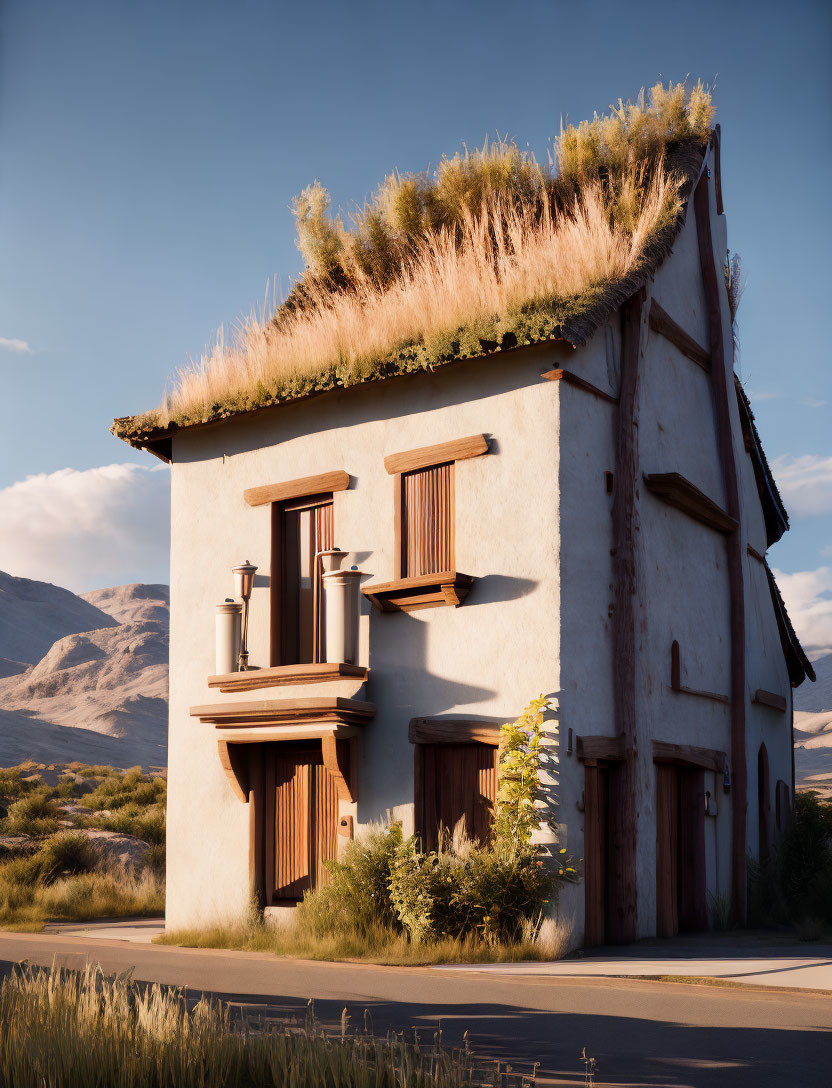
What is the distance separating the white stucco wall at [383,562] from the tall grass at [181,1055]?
5.89 meters

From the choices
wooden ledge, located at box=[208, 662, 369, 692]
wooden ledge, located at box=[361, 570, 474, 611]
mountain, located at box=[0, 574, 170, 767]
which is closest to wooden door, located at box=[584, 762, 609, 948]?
wooden ledge, located at box=[361, 570, 474, 611]

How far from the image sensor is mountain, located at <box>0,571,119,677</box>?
121188 mm

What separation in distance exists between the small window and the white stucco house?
28mm

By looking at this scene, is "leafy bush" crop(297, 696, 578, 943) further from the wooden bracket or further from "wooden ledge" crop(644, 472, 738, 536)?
"wooden ledge" crop(644, 472, 738, 536)

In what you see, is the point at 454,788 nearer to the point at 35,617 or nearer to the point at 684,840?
the point at 684,840

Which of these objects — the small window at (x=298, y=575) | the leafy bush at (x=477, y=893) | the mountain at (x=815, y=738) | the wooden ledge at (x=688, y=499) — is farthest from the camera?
the mountain at (x=815, y=738)

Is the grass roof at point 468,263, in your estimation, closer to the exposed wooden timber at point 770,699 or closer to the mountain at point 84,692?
the exposed wooden timber at point 770,699

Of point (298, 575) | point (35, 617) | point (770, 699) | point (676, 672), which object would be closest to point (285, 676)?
point (298, 575)

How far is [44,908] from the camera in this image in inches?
607

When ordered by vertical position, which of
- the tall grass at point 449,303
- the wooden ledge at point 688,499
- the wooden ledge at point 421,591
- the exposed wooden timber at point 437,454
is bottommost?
the wooden ledge at point 421,591

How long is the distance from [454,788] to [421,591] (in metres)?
2.03

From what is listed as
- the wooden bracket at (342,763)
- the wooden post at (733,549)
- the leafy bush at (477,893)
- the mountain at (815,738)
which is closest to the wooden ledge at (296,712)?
the wooden bracket at (342,763)

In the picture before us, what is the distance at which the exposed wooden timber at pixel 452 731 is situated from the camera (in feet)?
37.2

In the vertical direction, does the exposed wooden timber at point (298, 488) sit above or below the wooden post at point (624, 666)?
above
